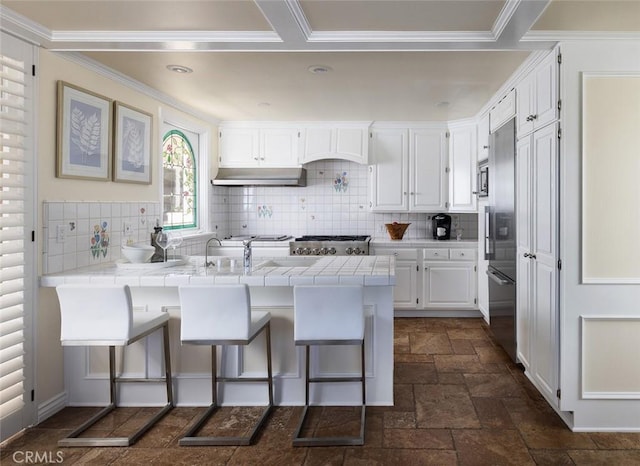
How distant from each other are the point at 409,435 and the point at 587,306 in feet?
4.08

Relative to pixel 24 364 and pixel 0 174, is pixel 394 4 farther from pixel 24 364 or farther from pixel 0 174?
pixel 24 364

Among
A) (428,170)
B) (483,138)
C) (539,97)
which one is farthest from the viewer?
(428,170)

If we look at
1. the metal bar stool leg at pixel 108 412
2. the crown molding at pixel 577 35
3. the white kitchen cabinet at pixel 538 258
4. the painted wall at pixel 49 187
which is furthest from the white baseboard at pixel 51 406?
the crown molding at pixel 577 35

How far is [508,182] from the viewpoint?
346 cm

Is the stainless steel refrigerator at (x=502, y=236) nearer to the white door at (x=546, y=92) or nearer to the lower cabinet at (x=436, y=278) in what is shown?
the white door at (x=546, y=92)

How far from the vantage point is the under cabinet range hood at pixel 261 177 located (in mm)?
5102

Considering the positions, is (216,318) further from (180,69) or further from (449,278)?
(449,278)

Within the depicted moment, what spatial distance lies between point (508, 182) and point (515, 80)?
76cm

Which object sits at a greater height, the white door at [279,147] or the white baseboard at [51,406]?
the white door at [279,147]

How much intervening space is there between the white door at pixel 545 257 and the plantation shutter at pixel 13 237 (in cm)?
303

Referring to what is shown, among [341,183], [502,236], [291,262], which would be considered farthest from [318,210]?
[502,236]

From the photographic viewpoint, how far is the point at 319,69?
317cm

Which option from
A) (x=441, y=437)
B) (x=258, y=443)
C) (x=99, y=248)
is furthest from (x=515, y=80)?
(x=99, y=248)

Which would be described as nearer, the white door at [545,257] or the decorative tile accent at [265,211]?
the white door at [545,257]
